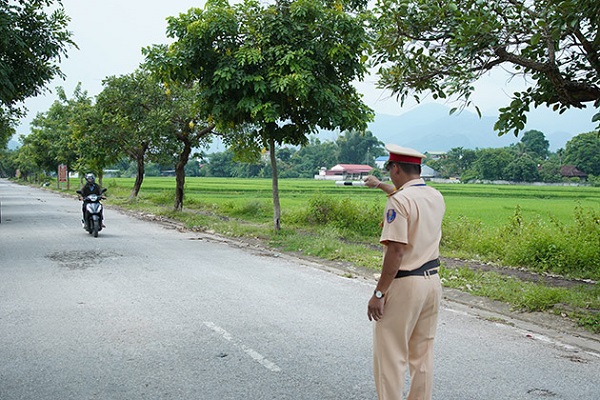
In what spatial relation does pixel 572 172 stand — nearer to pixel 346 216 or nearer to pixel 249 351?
pixel 346 216

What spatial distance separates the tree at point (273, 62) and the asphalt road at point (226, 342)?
4.70 meters

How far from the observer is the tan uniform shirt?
3299 mm

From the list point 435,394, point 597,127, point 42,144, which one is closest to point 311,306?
point 435,394

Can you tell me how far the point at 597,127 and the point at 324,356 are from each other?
14.6 ft

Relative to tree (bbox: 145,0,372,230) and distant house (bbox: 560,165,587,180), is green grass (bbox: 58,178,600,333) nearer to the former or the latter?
tree (bbox: 145,0,372,230)

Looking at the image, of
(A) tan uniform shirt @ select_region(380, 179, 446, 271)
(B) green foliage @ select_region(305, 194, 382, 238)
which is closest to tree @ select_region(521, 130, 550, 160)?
(B) green foliage @ select_region(305, 194, 382, 238)

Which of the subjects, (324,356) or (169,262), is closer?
(324,356)

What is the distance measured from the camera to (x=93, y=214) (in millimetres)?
14641

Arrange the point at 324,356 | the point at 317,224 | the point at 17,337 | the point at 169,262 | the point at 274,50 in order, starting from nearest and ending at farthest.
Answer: the point at 324,356 → the point at 17,337 → the point at 169,262 → the point at 274,50 → the point at 317,224

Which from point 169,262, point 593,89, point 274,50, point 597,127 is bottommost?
point 169,262

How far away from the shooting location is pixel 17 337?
5.59 meters

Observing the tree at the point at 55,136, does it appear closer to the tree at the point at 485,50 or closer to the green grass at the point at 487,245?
the green grass at the point at 487,245

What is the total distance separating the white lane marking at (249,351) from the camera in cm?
479

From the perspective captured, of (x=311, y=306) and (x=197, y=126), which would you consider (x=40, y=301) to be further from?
(x=197, y=126)
